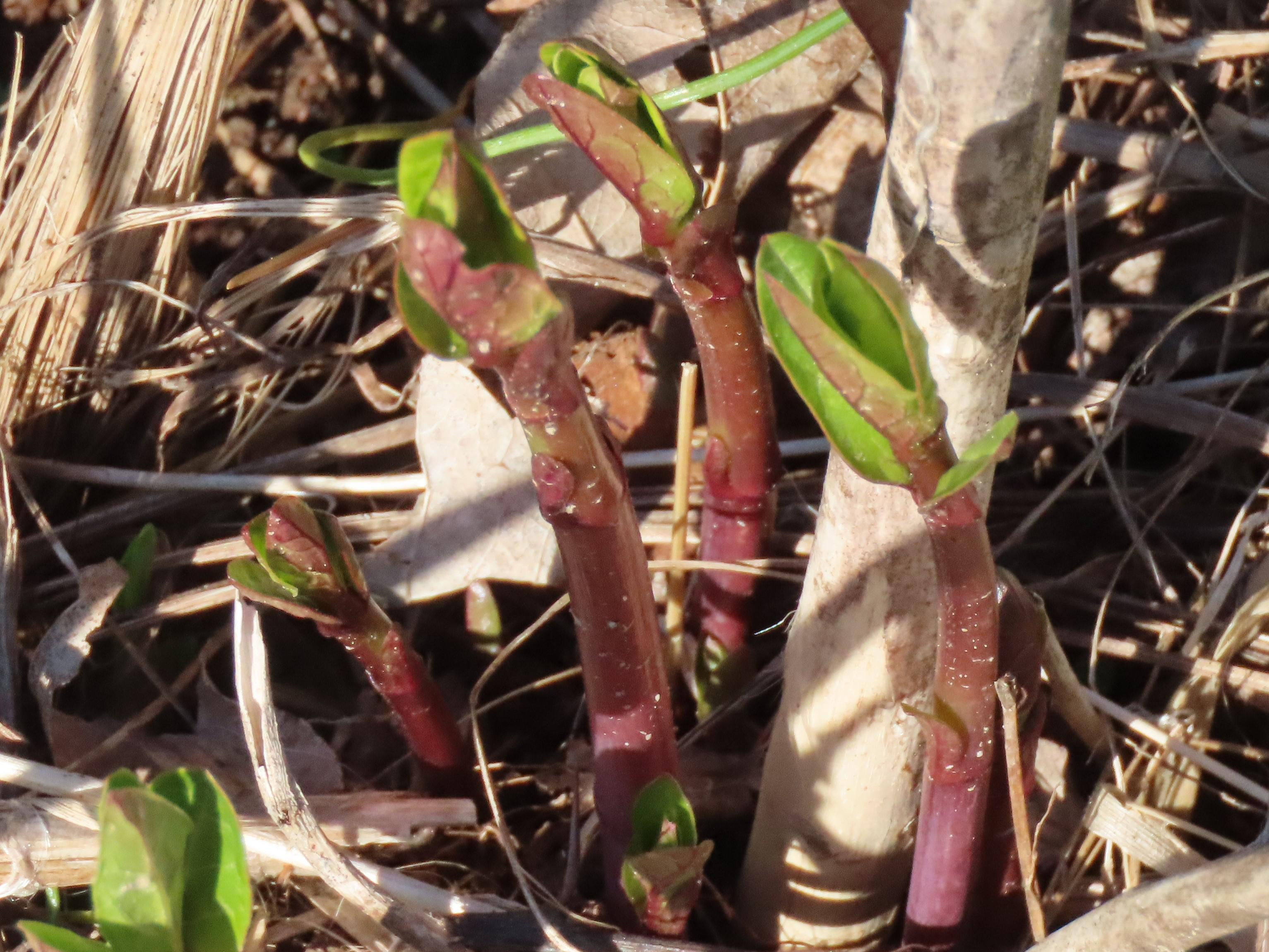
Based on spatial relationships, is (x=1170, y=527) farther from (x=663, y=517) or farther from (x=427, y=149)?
(x=427, y=149)

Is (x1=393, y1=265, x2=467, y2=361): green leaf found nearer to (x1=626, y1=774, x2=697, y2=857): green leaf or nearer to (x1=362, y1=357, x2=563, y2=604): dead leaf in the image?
(x1=626, y1=774, x2=697, y2=857): green leaf

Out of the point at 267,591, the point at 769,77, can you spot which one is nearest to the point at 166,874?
the point at 267,591

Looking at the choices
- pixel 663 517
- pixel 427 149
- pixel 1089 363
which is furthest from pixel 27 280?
pixel 1089 363

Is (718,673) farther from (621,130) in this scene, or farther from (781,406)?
(621,130)

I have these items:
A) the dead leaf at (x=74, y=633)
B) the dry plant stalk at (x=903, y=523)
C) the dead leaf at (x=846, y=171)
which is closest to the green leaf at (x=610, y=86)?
the dry plant stalk at (x=903, y=523)

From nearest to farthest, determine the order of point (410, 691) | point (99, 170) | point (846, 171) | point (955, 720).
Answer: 1. point (955, 720)
2. point (410, 691)
3. point (99, 170)
4. point (846, 171)

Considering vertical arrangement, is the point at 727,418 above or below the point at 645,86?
below

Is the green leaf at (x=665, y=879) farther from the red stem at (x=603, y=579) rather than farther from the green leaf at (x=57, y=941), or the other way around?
the green leaf at (x=57, y=941)
